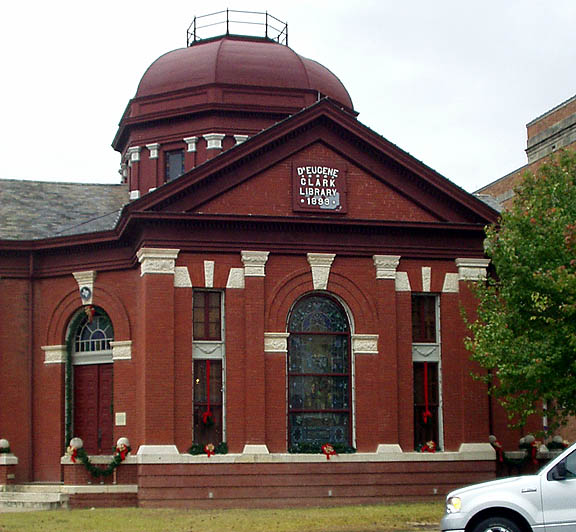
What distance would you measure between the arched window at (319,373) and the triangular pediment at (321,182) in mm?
2448

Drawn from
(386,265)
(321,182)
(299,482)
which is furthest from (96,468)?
(321,182)

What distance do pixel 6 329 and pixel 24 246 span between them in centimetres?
229

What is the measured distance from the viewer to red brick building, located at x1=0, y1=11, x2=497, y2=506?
27375 mm

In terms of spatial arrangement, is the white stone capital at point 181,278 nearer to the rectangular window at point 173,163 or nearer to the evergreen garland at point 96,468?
the evergreen garland at point 96,468

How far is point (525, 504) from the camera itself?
15.5m

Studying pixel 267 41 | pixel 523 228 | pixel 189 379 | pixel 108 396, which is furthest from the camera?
pixel 267 41

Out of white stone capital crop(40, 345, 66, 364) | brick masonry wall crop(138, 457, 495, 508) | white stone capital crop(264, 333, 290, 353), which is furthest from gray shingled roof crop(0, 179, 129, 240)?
brick masonry wall crop(138, 457, 495, 508)

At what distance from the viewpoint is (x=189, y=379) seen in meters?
27.4

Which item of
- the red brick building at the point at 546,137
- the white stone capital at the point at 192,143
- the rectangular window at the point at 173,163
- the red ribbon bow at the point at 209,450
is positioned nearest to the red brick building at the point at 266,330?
the red ribbon bow at the point at 209,450

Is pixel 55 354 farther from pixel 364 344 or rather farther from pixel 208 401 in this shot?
pixel 364 344

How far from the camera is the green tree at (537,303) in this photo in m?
23.5

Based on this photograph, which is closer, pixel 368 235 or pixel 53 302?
pixel 368 235

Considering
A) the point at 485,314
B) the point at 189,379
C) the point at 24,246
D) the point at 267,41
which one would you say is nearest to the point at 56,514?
the point at 189,379

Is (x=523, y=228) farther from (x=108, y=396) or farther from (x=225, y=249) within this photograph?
(x=108, y=396)
